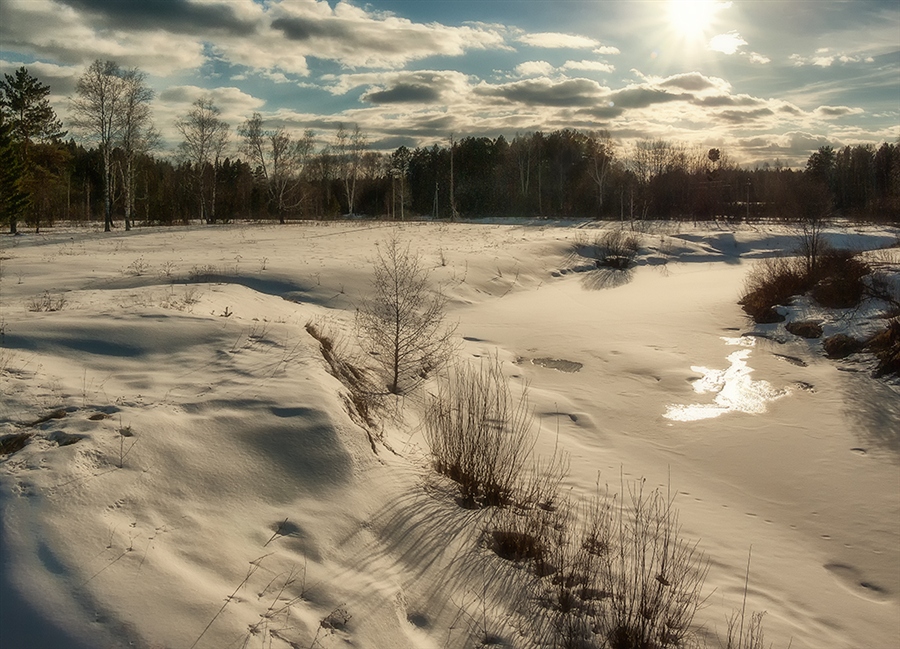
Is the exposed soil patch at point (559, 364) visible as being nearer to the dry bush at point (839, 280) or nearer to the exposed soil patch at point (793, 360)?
the exposed soil patch at point (793, 360)

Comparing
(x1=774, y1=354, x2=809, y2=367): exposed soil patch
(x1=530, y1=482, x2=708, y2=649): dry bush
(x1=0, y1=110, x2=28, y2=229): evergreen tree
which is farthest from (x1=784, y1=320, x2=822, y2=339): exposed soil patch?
(x1=0, y1=110, x2=28, y2=229): evergreen tree

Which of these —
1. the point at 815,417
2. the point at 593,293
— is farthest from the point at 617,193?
the point at 815,417

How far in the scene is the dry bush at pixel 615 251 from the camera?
3022 cm

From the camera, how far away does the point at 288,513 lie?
5.13 m

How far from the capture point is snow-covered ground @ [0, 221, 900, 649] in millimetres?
3982

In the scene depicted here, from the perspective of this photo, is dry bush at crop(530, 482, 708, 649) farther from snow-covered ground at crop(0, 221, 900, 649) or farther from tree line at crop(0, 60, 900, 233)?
tree line at crop(0, 60, 900, 233)

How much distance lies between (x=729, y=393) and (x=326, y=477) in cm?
983

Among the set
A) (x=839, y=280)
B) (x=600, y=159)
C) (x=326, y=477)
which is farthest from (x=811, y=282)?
(x=600, y=159)

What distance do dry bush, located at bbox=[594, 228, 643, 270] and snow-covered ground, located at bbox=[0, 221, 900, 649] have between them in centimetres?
1422

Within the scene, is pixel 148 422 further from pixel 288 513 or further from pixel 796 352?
pixel 796 352

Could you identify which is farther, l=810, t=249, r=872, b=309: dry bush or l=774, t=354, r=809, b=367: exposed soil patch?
l=810, t=249, r=872, b=309: dry bush

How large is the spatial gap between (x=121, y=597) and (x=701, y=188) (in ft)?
214

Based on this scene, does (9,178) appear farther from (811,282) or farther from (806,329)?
(811,282)

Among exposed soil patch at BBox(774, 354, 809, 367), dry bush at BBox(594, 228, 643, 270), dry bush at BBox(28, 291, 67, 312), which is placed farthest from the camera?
dry bush at BBox(594, 228, 643, 270)
